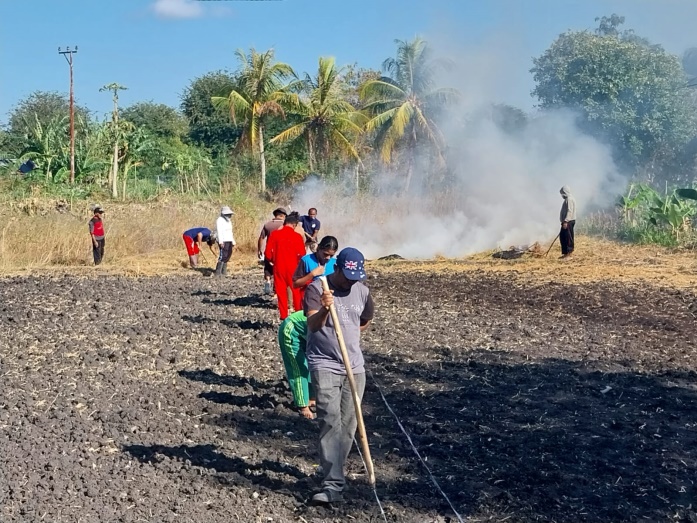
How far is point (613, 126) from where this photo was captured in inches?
1167

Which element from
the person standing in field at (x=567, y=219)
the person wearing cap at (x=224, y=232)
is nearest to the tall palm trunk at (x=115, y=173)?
the person wearing cap at (x=224, y=232)

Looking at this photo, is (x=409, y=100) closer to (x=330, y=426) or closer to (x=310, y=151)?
(x=310, y=151)

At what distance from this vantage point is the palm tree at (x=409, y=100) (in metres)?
31.9

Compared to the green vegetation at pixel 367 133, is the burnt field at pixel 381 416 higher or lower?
lower

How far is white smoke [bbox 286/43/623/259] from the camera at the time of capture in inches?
1038

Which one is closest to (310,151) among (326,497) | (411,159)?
(411,159)

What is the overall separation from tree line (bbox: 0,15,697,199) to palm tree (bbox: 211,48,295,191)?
5 cm

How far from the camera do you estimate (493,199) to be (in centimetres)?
2788

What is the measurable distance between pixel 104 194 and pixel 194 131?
39.3 feet

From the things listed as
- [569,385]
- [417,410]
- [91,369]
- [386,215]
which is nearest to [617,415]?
[569,385]

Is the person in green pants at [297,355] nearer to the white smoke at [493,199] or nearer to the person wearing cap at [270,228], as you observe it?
the person wearing cap at [270,228]

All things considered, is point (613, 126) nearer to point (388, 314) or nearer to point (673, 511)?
point (388, 314)

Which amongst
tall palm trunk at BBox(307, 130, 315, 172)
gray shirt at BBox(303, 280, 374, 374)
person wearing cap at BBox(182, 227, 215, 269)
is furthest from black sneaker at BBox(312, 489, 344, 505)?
tall palm trunk at BBox(307, 130, 315, 172)

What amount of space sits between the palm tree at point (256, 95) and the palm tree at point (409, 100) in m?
3.91
